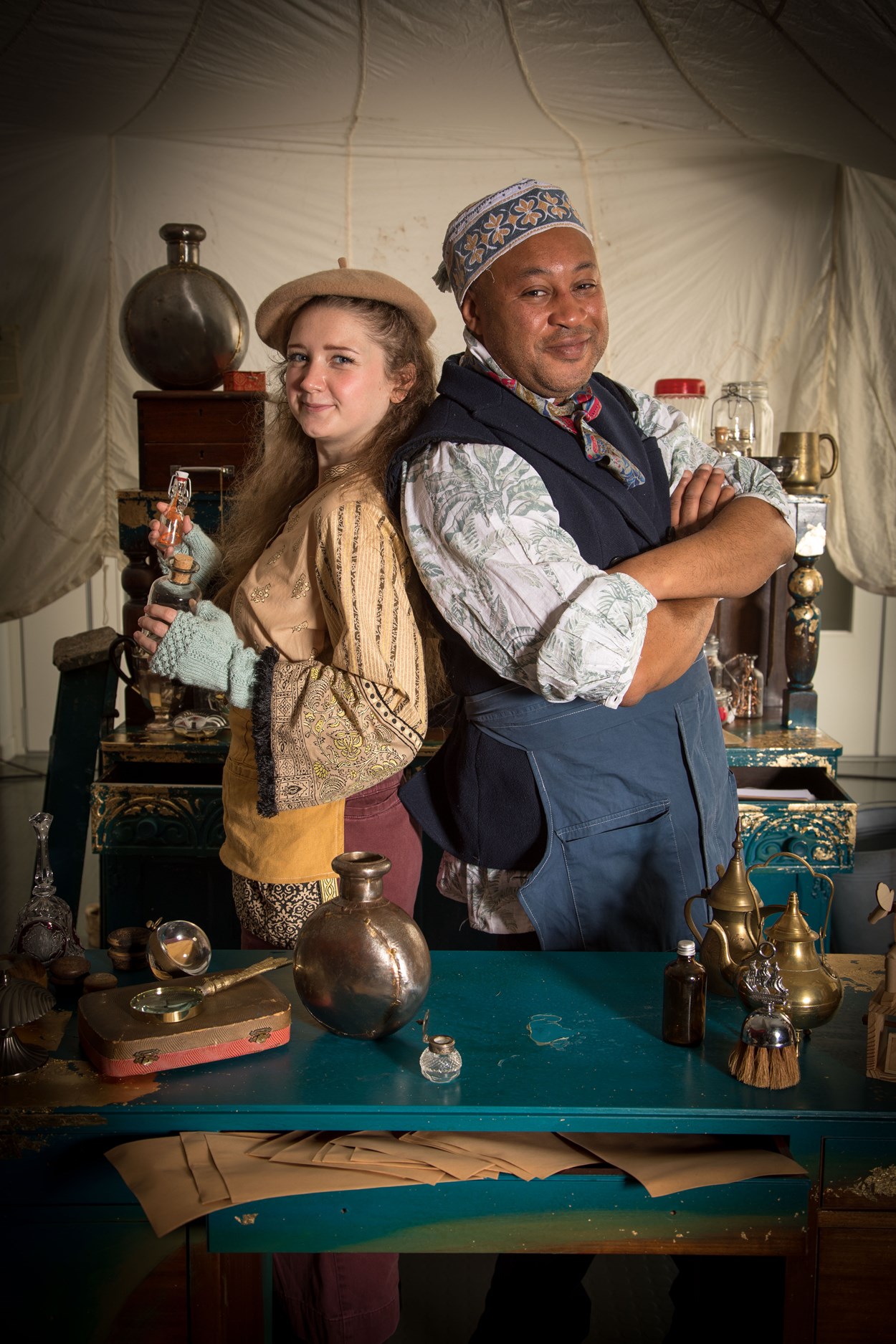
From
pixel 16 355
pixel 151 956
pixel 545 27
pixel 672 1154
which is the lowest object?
pixel 672 1154

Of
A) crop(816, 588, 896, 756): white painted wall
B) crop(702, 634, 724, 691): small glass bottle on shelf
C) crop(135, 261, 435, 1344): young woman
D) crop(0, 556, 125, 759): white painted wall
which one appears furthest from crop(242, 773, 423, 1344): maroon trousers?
crop(816, 588, 896, 756): white painted wall

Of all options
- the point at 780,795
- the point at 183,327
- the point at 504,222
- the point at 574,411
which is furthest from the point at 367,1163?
the point at 183,327

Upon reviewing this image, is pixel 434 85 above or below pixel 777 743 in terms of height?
above

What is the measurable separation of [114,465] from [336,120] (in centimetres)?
184

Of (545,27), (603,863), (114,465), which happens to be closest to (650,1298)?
(603,863)

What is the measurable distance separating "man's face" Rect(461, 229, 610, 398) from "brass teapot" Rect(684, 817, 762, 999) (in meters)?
0.83

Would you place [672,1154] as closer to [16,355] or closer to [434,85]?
[434,85]

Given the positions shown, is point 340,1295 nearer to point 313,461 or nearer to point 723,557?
point 723,557

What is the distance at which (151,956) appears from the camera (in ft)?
6.29

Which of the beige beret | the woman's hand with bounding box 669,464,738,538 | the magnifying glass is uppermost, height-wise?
the beige beret

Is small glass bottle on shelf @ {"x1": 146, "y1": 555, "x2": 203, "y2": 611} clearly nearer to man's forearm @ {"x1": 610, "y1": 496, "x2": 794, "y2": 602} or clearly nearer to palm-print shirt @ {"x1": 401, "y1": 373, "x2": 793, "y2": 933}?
palm-print shirt @ {"x1": 401, "y1": 373, "x2": 793, "y2": 933}

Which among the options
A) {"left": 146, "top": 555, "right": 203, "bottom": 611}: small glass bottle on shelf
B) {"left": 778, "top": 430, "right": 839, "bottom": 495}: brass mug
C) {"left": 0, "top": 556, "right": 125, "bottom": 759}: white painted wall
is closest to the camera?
{"left": 146, "top": 555, "right": 203, "bottom": 611}: small glass bottle on shelf

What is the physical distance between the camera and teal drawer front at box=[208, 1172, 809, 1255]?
1558 millimetres

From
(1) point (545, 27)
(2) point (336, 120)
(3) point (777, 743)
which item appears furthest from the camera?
(2) point (336, 120)
